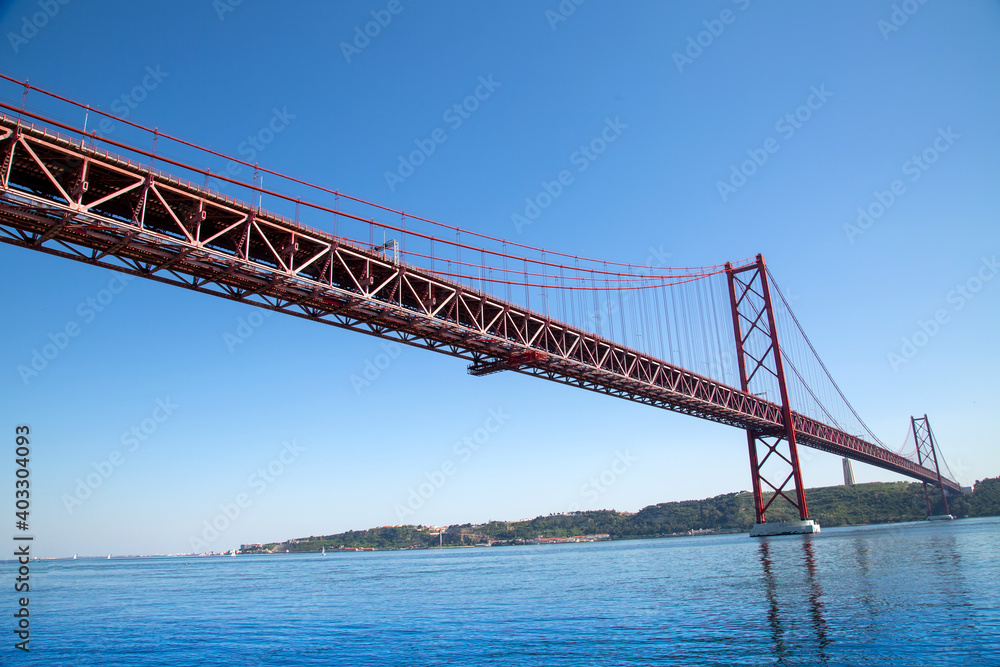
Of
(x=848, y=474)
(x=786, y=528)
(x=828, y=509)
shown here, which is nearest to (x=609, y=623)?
(x=786, y=528)

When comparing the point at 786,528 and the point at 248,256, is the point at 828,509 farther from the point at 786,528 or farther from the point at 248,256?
the point at 248,256

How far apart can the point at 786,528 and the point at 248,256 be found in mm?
65188

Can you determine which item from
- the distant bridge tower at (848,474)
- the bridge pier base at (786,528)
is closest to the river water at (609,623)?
the bridge pier base at (786,528)

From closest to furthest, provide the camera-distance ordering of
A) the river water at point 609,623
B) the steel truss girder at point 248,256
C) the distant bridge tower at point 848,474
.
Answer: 1. the river water at point 609,623
2. the steel truss girder at point 248,256
3. the distant bridge tower at point 848,474

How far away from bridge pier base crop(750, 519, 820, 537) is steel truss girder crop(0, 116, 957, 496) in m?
33.8

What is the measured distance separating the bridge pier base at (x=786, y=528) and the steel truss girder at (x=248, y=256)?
1329 inches

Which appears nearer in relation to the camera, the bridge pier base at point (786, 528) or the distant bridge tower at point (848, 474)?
the bridge pier base at point (786, 528)

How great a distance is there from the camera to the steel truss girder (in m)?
20.4

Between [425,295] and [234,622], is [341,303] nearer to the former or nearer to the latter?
[425,295]

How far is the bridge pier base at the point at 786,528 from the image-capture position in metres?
66.2

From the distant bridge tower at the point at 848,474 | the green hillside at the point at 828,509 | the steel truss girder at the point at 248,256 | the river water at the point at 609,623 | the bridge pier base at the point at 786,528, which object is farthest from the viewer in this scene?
the distant bridge tower at the point at 848,474

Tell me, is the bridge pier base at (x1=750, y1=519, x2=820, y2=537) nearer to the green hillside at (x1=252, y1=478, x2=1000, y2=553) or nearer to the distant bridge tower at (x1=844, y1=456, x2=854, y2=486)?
the green hillside at (x1=252, y1=478, x2=1000, y2=553)

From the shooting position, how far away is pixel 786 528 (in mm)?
69125

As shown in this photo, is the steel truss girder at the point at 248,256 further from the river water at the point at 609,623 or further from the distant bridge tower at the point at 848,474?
the distant bridge tower at the point at 848,474
